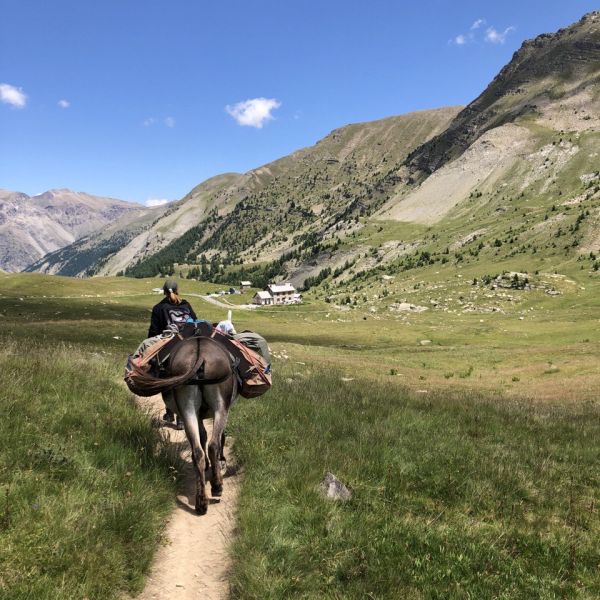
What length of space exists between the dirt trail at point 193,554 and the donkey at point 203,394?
576mm

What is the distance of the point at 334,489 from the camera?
760 cm

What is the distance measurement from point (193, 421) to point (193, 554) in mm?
2256

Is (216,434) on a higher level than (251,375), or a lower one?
lower

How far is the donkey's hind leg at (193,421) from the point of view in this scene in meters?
7.73

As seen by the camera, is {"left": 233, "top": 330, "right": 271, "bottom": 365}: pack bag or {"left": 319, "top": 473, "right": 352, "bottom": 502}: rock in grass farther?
{"left": 233, "top": 330, "right": 271, "bottom": 365}: pack bag

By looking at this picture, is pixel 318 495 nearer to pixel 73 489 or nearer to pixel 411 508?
pixel 411 508

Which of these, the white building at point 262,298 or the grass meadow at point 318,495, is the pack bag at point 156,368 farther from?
the white building at point 262,298

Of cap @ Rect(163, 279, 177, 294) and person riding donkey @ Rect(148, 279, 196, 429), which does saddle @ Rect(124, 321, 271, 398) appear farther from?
cap @ Rect(163, 279, 177, 294)

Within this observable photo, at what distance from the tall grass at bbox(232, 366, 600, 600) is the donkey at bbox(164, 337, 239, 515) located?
0.90 meters

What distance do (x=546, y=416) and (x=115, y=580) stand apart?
14.4 meters

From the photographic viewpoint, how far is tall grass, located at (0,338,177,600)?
509cm

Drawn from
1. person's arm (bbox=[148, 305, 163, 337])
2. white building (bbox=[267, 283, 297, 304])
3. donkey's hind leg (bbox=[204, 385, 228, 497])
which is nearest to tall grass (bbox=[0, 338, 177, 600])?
donkey's hind leg (bbox=[204, 385, 228, 497])

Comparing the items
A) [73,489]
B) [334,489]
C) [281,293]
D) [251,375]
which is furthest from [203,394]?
[281,293]

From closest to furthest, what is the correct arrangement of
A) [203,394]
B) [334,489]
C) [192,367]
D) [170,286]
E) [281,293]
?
1. [334,489]
2. [192,367]
3. [203,394]
4. [170,286]
5. [281,293]
